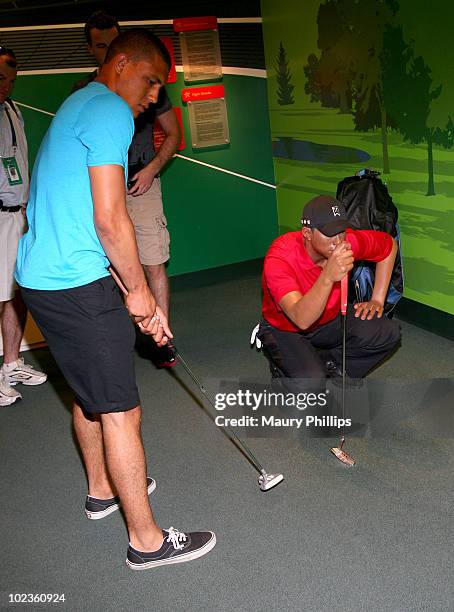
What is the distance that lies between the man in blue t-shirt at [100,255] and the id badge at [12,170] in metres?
1.64

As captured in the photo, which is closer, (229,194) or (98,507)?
(98,507)

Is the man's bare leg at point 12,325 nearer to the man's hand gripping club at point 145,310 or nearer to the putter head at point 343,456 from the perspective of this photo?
the man's hand gripping club at point 145,310

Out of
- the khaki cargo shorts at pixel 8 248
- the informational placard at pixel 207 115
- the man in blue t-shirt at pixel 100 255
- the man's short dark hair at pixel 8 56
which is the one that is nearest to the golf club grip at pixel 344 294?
the man in blue t-shirt at pixel 100 255

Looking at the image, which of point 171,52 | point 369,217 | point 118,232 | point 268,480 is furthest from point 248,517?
point 171,52

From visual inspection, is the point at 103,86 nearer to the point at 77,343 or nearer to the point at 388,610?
the point at 77,343

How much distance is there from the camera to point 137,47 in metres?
2.21

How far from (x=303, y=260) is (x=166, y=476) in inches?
41.9

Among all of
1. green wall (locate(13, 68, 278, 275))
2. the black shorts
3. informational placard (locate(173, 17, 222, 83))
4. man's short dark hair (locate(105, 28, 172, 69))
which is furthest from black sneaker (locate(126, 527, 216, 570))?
informational placard (locate(173, 17, 222, 83))

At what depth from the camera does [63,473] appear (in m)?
3.09

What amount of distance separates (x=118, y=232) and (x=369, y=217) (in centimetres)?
223

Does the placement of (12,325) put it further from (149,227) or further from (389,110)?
(389,110)

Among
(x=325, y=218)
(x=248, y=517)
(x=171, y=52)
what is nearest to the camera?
(x=248, y=517)

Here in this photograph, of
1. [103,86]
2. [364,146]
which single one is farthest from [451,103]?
[103,86]

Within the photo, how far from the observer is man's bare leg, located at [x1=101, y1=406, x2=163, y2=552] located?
7.47 ft
